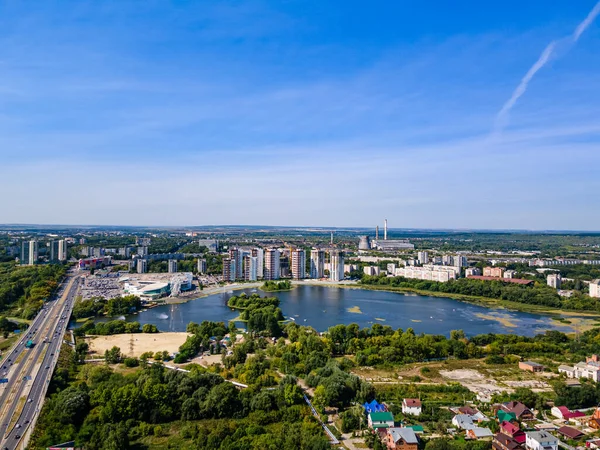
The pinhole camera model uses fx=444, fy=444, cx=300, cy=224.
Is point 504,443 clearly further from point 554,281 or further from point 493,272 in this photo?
point 493,272

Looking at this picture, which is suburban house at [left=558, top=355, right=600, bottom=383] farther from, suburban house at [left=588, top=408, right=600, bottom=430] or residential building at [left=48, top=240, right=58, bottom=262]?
residential building at [left=48, top=240, right=58, bottom=262]

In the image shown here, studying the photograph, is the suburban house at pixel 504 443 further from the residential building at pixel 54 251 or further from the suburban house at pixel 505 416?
the residential building at pixel 54 251

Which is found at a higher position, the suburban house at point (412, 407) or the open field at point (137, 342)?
the suburban house at point (412, 407)

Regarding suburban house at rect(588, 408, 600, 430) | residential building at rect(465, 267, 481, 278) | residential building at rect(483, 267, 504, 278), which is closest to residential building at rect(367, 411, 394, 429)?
suburban house at rect(588, 408, 600, 430)

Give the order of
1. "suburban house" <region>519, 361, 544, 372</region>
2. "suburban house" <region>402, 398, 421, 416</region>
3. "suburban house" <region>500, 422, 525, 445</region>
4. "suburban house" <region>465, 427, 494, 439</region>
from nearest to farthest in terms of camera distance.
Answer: "suburban house" <region>500, 422, 525, 445</region> < "suburban house" <region>465, 427, 494, 439</region> < "suburban house" <region>402, 398, 421, 416</region> < "suburban house" <region>519, 361, 544, 372</region>

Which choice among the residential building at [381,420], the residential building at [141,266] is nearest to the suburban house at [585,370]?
the residential building at [381,420]
